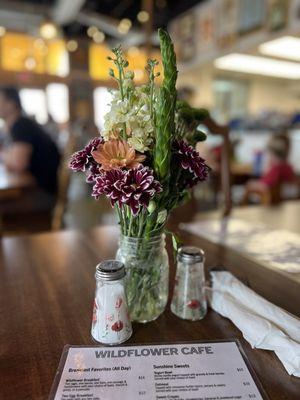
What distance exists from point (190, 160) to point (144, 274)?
8.9 inches

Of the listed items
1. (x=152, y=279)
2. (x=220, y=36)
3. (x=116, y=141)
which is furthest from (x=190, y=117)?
(x=220, y=36)

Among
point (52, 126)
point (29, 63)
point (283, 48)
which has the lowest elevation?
point (52, 126)

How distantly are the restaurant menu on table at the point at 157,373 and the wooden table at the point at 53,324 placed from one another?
0.07 ft

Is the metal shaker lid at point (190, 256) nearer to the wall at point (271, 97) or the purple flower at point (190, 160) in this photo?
the purple flower at point (190, 160)

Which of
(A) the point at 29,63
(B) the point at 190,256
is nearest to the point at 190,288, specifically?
(B) the point at 190,256

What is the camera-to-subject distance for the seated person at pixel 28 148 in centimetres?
223

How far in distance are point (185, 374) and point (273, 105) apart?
16.4ft

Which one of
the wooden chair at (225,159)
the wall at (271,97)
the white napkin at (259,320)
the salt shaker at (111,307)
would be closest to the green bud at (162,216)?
the salt shaker at (111,307)

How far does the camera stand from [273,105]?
15.8ft

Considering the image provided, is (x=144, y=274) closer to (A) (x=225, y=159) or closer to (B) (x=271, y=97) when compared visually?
(A) (x=225, y=159)

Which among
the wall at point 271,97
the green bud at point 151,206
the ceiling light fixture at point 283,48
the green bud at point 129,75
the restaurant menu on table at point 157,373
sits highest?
the ceiling light fixture at point 283,48

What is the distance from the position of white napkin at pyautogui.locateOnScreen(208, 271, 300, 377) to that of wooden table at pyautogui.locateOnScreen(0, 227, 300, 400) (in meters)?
0.02

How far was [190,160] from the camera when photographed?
0.54 meters

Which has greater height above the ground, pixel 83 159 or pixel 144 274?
pixel 83 159
